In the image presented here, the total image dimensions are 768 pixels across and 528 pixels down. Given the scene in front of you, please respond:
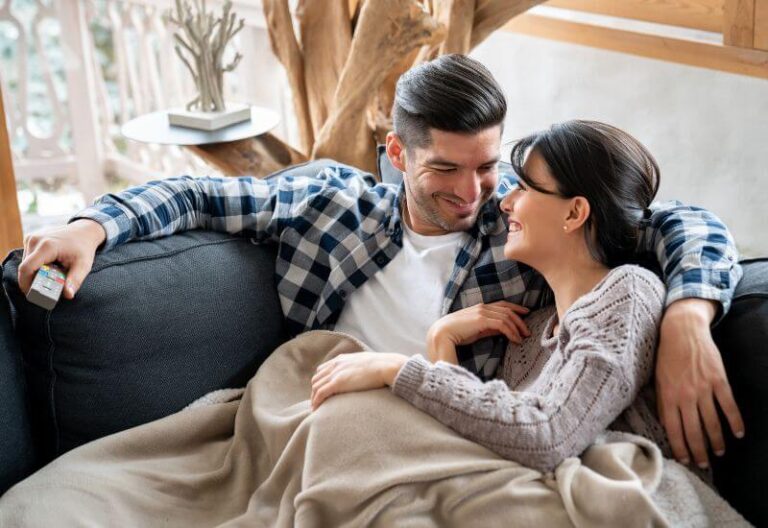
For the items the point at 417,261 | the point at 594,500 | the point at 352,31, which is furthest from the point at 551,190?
the point at 352,31

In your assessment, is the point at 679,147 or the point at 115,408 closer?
the point at 115,408

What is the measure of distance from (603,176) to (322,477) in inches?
26.3

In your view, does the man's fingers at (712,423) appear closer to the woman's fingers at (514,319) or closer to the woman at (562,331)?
the woman at (562,331)

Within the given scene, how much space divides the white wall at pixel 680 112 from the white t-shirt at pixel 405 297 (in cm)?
130

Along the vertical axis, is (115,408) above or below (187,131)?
below

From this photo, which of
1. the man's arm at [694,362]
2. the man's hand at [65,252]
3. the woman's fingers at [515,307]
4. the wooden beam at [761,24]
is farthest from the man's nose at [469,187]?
the wooden beam at [761,24]

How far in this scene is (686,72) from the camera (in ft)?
9.10

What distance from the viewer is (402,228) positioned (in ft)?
6.09

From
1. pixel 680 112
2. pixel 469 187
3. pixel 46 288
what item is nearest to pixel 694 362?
pixel 469 187

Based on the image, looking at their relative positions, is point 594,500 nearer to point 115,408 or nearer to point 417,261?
point 417,261

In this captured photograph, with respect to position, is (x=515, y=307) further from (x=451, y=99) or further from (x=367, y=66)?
(x=367, y=66)

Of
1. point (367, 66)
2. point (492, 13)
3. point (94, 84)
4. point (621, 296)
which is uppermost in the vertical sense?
point (492, 13)

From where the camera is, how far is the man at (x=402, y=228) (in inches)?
63.1

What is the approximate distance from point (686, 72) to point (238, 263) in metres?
1.68
